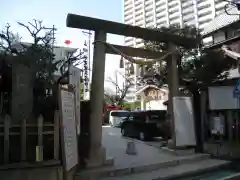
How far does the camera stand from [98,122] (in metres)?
9.16

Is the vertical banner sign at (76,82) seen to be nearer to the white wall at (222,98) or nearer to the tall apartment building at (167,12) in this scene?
the white wall at (222,98)

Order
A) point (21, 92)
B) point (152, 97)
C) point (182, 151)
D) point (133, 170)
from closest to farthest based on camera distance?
1. point (21, 92)
2. point (133, 170)
3. point (182, 151)
4. point (152, 97)

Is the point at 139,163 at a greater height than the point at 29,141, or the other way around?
the point at 29,141

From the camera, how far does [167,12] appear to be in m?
30.2

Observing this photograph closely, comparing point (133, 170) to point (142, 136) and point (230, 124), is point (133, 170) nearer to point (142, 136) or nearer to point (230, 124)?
point (230, 124)

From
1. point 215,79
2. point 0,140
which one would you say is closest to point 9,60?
point 0,140

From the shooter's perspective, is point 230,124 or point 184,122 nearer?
point 184,122

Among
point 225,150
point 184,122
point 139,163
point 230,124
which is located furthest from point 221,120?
point 139,163

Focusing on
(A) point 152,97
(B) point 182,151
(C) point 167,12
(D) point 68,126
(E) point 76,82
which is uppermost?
(C) point 167,12

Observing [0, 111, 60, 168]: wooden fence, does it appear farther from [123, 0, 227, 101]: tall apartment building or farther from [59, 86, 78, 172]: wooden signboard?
[123, 0, 227, 101]: tall apartment building

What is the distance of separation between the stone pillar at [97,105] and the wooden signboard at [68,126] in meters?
1.38

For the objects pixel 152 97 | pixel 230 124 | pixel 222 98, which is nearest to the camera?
pixel 230 124

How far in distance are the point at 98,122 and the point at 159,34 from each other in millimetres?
4441

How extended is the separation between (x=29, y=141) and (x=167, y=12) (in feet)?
85.2
